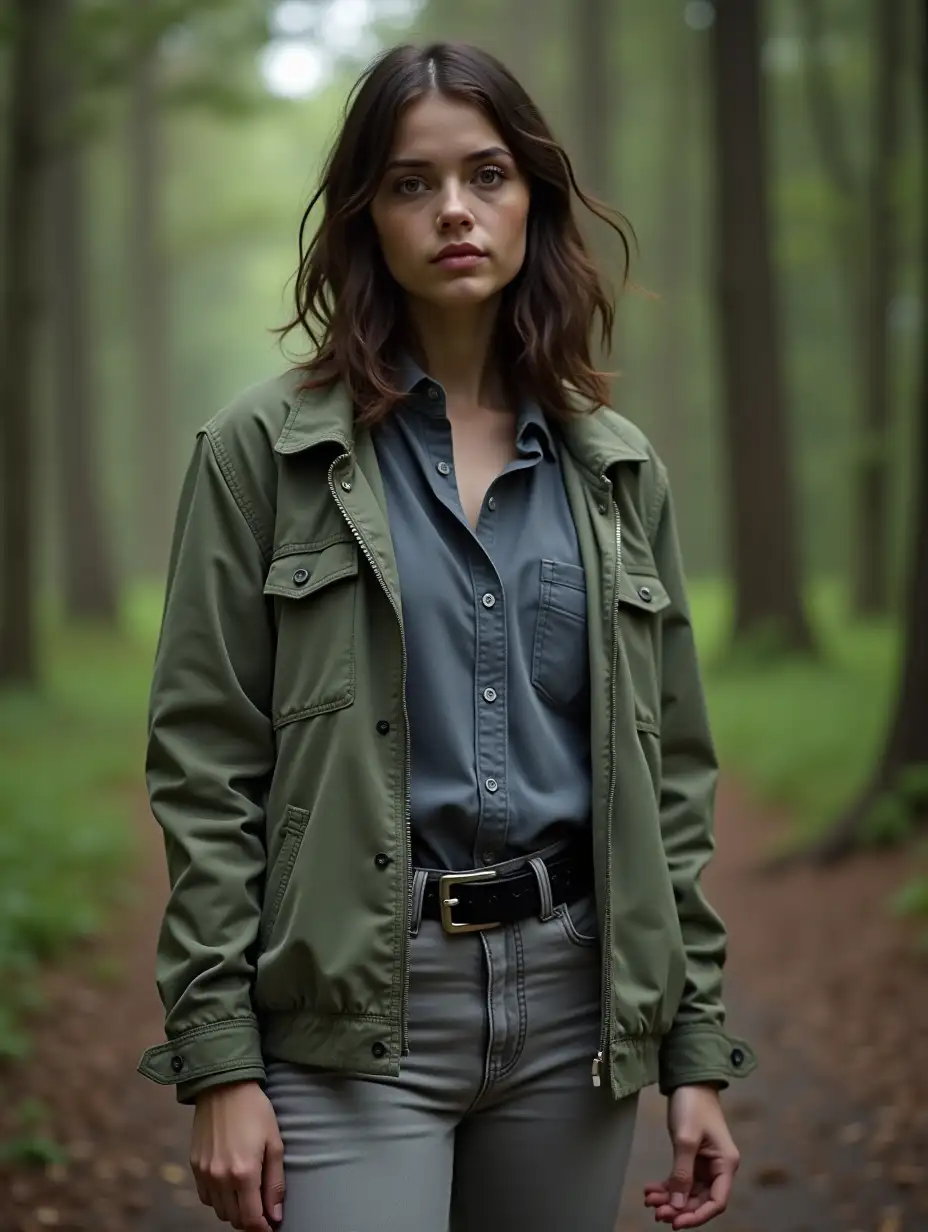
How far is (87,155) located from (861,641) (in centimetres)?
1687

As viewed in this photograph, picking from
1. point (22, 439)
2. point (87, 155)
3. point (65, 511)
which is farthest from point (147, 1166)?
point (87, 155)

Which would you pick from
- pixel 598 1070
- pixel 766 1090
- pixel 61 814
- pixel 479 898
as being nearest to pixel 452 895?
pixel 479 898

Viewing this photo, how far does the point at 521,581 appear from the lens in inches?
105

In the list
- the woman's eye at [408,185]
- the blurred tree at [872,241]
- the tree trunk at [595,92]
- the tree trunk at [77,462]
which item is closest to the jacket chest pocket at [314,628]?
the woman's eye at [408,185]

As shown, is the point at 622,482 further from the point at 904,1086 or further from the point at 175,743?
the point at 904,1086

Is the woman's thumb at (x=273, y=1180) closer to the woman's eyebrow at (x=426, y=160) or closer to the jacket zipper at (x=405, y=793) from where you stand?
the jacket zipper at (x=405, y=793)

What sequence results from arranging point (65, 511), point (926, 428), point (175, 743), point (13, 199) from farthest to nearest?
point (65, 511)
point (13, 199)
point (926, 428)
point (175, 743)

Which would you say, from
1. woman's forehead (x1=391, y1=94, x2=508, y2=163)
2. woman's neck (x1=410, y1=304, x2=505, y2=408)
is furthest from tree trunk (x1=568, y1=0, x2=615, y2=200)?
woman's forehead (x1=391, y1=94, x2=508, y2=163)

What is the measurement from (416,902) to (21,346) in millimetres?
12705

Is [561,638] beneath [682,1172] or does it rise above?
above

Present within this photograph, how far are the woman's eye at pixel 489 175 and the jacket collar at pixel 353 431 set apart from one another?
0.42m

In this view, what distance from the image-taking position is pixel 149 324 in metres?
30.5

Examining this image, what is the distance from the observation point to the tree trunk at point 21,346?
13852mm

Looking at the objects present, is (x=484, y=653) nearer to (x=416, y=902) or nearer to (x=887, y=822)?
(x=416, y=902)
